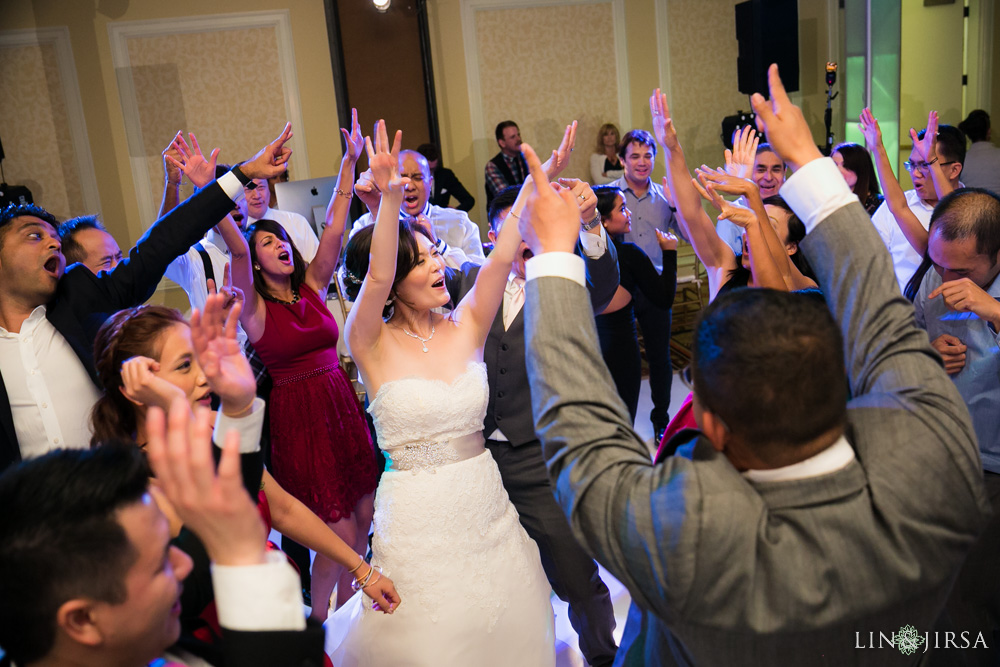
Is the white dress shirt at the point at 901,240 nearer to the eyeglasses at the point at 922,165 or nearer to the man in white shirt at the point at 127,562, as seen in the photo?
the eyeglasses at the point at 922,165

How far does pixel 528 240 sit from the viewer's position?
107 centimetres

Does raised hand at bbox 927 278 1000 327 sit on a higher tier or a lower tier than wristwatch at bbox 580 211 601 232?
lower

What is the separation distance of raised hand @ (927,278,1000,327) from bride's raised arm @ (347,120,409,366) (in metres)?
1.31

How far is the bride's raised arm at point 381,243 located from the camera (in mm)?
1852

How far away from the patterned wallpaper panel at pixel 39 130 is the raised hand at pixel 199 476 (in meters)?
6.21

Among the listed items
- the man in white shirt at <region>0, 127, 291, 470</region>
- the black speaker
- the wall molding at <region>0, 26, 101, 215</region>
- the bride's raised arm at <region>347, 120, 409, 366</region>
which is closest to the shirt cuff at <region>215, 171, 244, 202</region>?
the man in white shirt at <region>0, 127, 291, 470</region>

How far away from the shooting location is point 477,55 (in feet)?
22.2

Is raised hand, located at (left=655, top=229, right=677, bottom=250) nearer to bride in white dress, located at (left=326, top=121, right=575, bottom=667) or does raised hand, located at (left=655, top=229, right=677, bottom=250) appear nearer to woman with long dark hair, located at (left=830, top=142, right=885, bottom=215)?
woman with long dark hair, located at (left=830, top=142, right=885, bottom=215)

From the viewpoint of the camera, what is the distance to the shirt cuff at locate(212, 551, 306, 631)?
85 cm

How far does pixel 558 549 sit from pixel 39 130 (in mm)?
5753

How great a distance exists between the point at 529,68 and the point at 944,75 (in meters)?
4.33

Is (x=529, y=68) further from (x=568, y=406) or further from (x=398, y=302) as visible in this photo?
(x=568, y=406)

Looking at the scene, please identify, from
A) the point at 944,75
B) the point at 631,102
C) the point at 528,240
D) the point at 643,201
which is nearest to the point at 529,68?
the point at 631,102

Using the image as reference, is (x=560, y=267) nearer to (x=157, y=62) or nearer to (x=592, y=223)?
(x=592, y=223)
